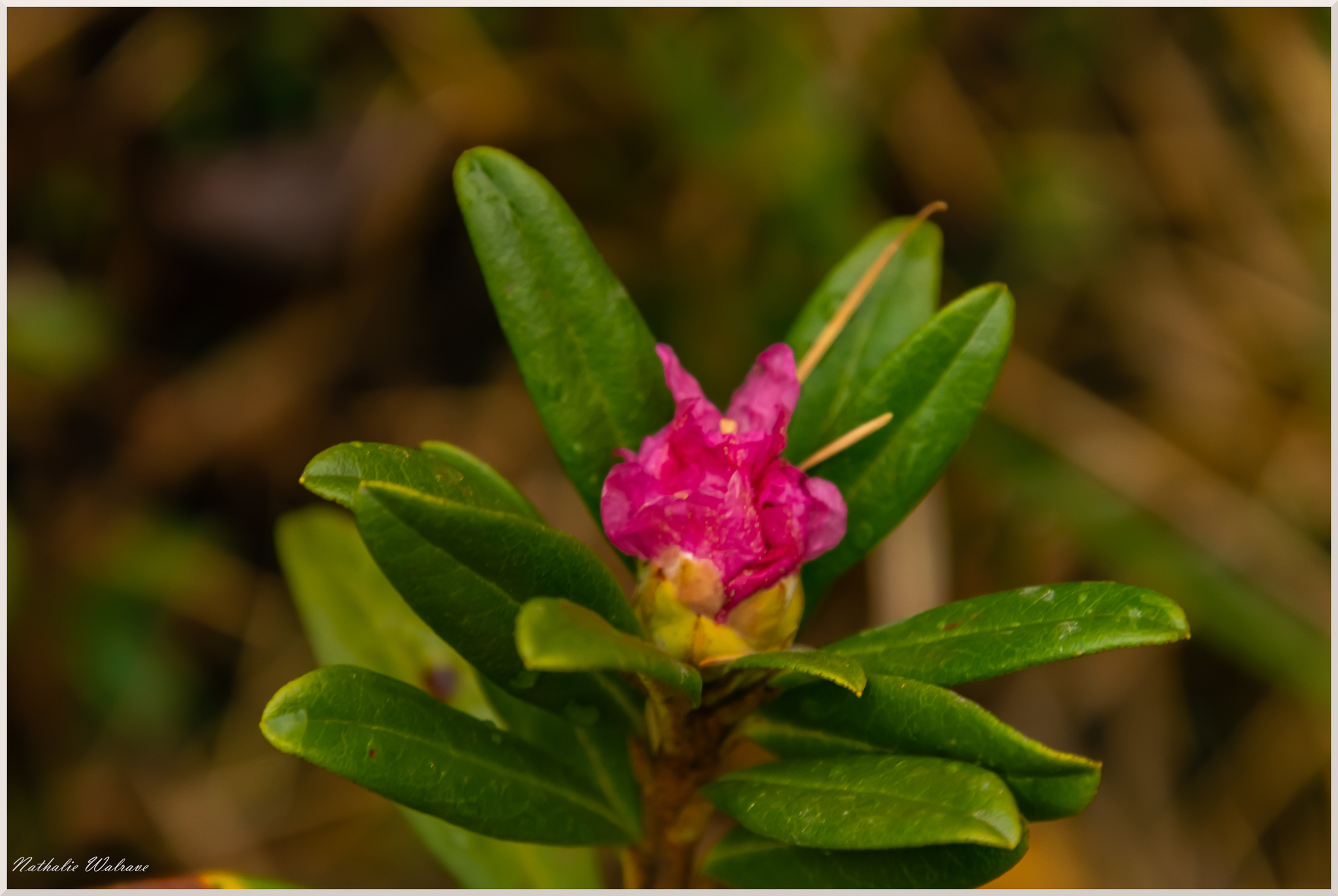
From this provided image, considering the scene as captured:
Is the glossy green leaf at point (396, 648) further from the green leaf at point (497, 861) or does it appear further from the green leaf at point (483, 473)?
the green leaf at point (483, 473)

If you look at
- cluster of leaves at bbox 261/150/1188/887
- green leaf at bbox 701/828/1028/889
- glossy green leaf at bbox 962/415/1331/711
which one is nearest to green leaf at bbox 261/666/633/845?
cluster of leaves at bbox 261/150/1188/887

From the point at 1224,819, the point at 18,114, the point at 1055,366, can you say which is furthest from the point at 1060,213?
the point at 18,114

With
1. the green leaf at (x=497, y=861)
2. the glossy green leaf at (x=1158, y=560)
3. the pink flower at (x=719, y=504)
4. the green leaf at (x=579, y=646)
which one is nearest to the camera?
the green leaf at (x=579, y=646)

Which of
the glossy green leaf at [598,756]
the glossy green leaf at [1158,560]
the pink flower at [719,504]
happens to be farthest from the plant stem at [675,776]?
the glossy green leaf at [1158,560]

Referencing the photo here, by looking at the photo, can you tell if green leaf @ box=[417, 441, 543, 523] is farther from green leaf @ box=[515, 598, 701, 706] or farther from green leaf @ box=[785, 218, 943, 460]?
green leaf @ box=[785, 218, 943, 460]

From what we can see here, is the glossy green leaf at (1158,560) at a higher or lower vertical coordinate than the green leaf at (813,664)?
lower

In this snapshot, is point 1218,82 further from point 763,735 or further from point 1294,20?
point 763,735

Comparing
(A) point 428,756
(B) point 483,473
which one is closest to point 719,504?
(B) point 483,473
